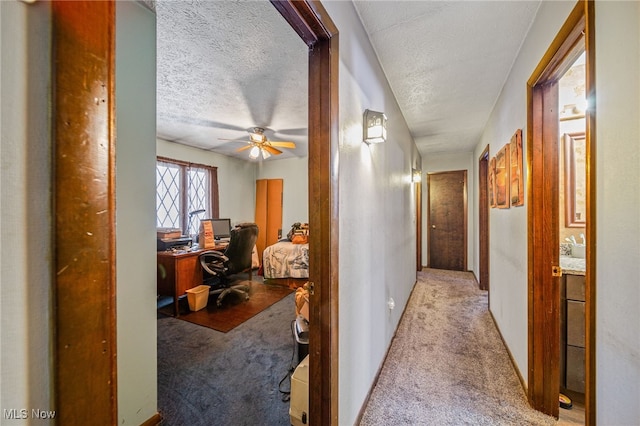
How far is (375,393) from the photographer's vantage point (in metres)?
1.66

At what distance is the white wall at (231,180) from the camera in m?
4.34

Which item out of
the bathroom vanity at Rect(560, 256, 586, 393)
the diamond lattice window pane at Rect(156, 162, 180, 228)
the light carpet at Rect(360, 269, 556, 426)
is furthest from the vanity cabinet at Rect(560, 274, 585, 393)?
the diamond lattice window pane at Rect(156, 162, 180, 228)

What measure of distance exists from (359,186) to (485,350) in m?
1.97

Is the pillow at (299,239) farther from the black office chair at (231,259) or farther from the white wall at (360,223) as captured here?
the white wall at (360,223)

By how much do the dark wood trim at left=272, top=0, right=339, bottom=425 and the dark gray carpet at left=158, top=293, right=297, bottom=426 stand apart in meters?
0.61

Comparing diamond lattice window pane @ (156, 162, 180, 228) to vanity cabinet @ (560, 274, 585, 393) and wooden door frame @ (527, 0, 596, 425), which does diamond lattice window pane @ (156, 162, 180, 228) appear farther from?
vanity cabinet @ (560, 274, 585, 393)

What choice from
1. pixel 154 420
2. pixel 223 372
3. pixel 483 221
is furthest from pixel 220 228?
pixel 483 221

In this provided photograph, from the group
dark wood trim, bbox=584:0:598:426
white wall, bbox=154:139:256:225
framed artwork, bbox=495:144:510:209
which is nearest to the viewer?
dark wood trim, bbox=584:0:598:426

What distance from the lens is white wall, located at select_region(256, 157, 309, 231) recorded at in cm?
533

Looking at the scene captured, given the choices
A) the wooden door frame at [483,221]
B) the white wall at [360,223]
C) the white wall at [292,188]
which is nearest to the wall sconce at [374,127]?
the white wall at [360,223]

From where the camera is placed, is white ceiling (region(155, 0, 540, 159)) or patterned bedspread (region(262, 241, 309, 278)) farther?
patterned bedspread (region(262, 241, 309, 278))

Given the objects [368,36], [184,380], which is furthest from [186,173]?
[368,36]

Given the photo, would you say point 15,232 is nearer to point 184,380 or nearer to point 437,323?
point 184,380

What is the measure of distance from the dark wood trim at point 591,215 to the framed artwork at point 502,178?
1279mm
